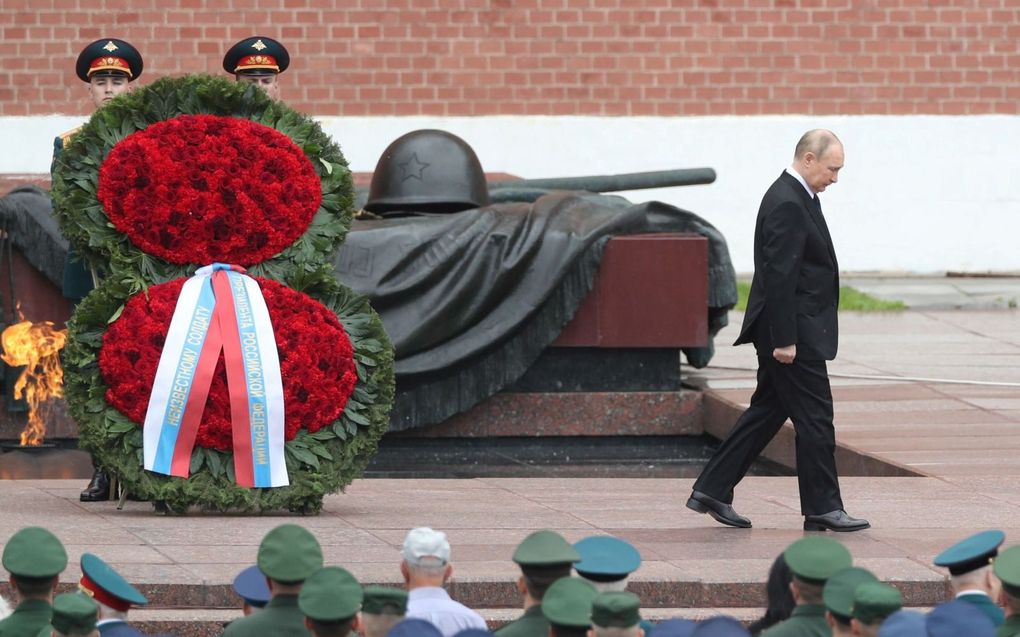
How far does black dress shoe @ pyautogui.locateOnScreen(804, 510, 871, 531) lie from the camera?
6980 mm

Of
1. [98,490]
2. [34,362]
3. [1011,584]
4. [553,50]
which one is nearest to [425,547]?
[1011,584]

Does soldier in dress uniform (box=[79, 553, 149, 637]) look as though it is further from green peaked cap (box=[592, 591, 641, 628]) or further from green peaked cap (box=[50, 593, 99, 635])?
green peaked cap (box=[592, 591, 641, 628])

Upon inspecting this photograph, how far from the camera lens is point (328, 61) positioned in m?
16.4

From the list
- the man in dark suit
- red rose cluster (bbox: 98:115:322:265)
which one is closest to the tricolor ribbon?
red rose cluster (bbox: 98:115:322:265)

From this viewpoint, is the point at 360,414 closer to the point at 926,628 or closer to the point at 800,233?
the point at 800,233

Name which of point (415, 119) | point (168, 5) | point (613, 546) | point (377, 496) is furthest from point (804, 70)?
point (613, 546)

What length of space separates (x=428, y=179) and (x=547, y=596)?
7162 mm

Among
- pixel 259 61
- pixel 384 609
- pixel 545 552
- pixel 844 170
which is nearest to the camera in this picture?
pixel 384 609

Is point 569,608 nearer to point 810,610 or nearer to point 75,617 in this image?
point 810,610

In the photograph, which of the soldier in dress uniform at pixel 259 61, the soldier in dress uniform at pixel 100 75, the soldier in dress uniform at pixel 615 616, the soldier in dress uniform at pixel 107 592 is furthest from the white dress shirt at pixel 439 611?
the soldier in dress uniform at pixel 259 61

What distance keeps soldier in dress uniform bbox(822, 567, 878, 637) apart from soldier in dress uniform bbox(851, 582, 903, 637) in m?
0.04

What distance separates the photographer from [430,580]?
4.32 m

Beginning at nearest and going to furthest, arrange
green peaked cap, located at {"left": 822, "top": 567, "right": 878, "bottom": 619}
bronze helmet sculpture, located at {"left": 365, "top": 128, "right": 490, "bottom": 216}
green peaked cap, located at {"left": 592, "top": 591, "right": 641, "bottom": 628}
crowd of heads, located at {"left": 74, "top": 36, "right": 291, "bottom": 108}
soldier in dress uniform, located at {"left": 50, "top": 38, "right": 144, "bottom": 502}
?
green peaked cap, located at {"left": 592, "top": 591, "right": 641, "bottom": 628}
green peaked cap, located at {"left": 822, "top": 567, "right": 878, "bottom": 619}
soldier in dress uniform, located at {"left": 50, "top": 38, "right": 144, "bottom": 502}
crowd of heads, located at {"left": 74, "top": 36, "right": 291, "bottom": 108}
bronze helmet sculpture, located at {"left": 365, "top": 128, "right": 490, "bottom": 216}

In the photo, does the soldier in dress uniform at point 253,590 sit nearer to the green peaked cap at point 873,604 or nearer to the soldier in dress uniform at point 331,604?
the soldier in dress uniform at point 331,604
